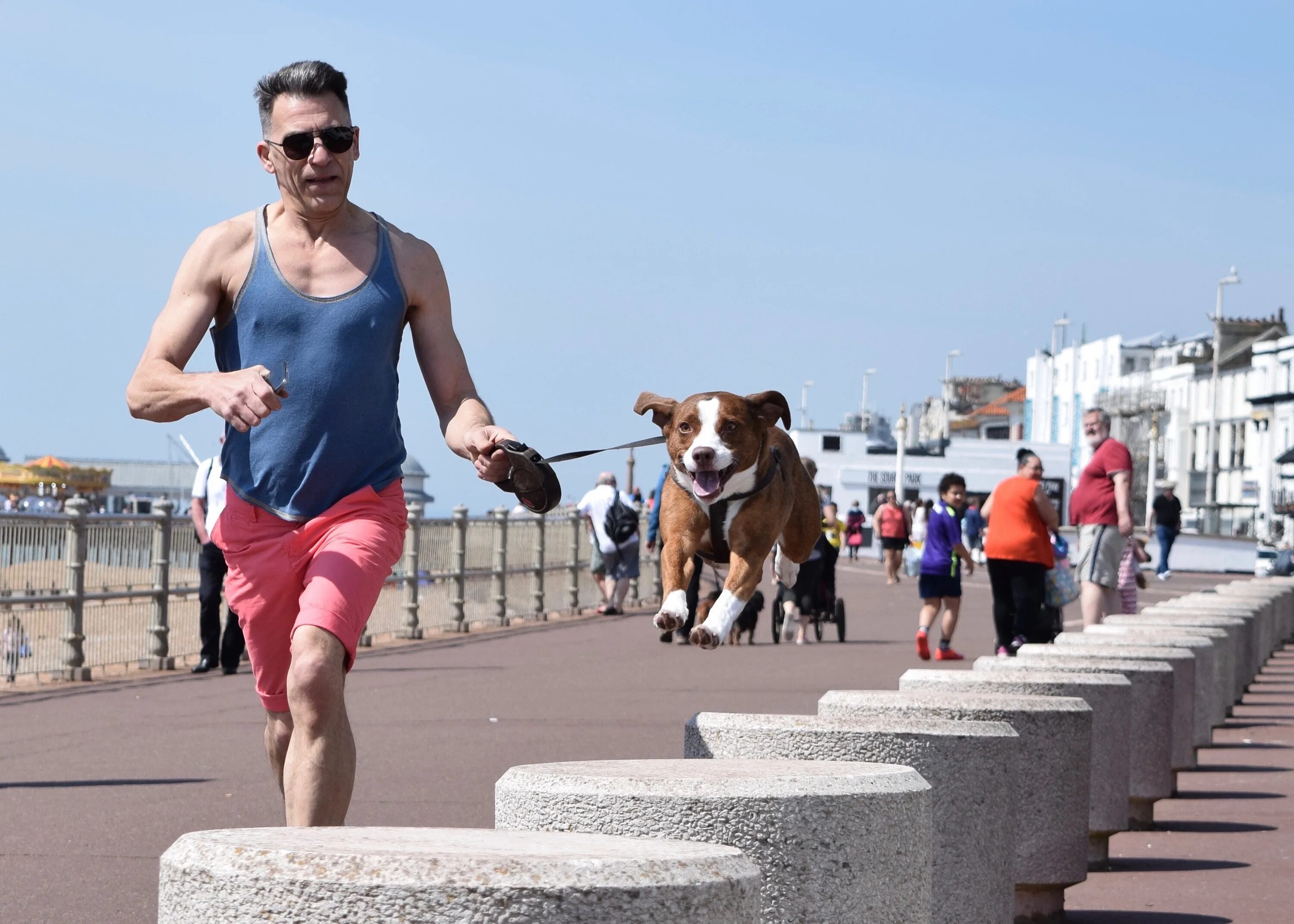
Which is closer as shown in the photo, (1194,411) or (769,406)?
(769,406)

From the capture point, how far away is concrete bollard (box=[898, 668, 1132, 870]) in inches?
302

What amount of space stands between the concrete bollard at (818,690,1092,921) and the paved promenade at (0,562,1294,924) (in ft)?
1.14

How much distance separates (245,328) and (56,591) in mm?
12100

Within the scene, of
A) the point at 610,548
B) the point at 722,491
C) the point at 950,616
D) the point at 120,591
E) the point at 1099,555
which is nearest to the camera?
the point at 722,491

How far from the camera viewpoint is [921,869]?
4.37m

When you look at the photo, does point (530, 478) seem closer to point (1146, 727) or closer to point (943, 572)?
point (1146, 727)

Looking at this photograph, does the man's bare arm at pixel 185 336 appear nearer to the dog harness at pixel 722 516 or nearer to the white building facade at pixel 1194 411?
the dog harness at pixel 722 516

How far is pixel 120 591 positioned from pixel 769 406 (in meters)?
11.8

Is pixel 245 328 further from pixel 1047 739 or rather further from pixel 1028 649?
pixel 1028 649

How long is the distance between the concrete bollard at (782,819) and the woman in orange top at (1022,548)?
12.3 metres

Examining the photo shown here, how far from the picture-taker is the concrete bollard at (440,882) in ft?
9.37

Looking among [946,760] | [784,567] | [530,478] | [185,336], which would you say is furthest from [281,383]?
[784,567]

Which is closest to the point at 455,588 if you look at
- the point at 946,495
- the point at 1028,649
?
the point at 946,495

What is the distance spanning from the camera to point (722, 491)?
269 inches
